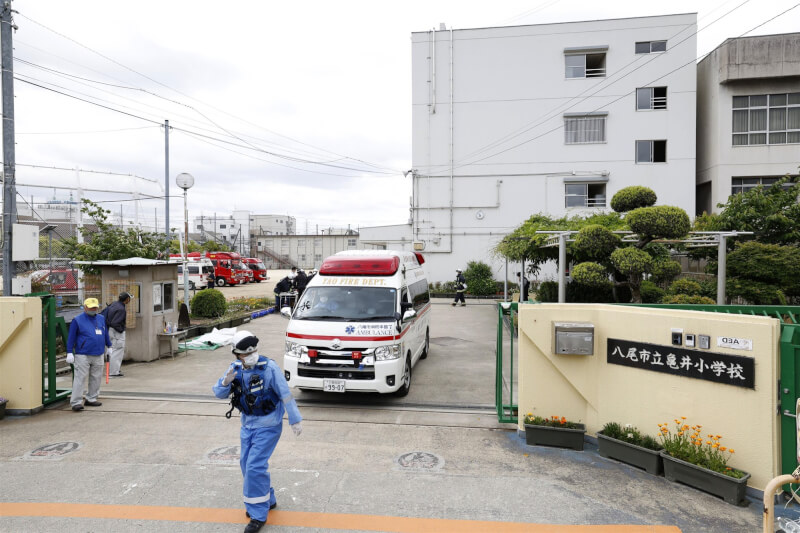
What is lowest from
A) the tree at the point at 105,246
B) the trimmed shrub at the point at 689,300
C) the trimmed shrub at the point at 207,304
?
the trimmed shrub at the point at 207,304

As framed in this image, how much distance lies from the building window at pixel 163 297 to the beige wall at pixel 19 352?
380cm

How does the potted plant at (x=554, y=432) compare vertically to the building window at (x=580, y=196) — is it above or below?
below

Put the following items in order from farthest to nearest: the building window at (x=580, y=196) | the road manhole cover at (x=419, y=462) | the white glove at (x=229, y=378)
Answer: the building window at (x=580, y=196) → the road manhole cover at (x=419, y=462) → the white glove at (x=229, y=378)

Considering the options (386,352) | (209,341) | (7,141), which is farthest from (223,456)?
(209,341)

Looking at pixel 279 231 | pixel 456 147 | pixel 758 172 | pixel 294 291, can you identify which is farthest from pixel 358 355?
pixel 279 231

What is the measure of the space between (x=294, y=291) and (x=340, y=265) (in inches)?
482

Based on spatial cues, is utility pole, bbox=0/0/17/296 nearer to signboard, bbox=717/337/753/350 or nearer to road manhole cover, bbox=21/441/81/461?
road manhole cover, bbox=21/441/81/461

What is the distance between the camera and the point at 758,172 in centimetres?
2606

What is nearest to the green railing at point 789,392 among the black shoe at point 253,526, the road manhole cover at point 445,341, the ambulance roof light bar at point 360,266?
the black shoe at point 253,526

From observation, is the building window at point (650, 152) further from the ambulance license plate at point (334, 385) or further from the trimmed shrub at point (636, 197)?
the ambulance license plate at point (334, 385)

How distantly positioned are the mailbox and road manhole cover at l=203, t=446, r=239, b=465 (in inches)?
166

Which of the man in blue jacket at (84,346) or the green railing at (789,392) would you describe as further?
the man in blue jacket at (84,346)

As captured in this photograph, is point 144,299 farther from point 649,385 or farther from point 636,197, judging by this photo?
point 636,197

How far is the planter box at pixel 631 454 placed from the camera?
5.46 metres
